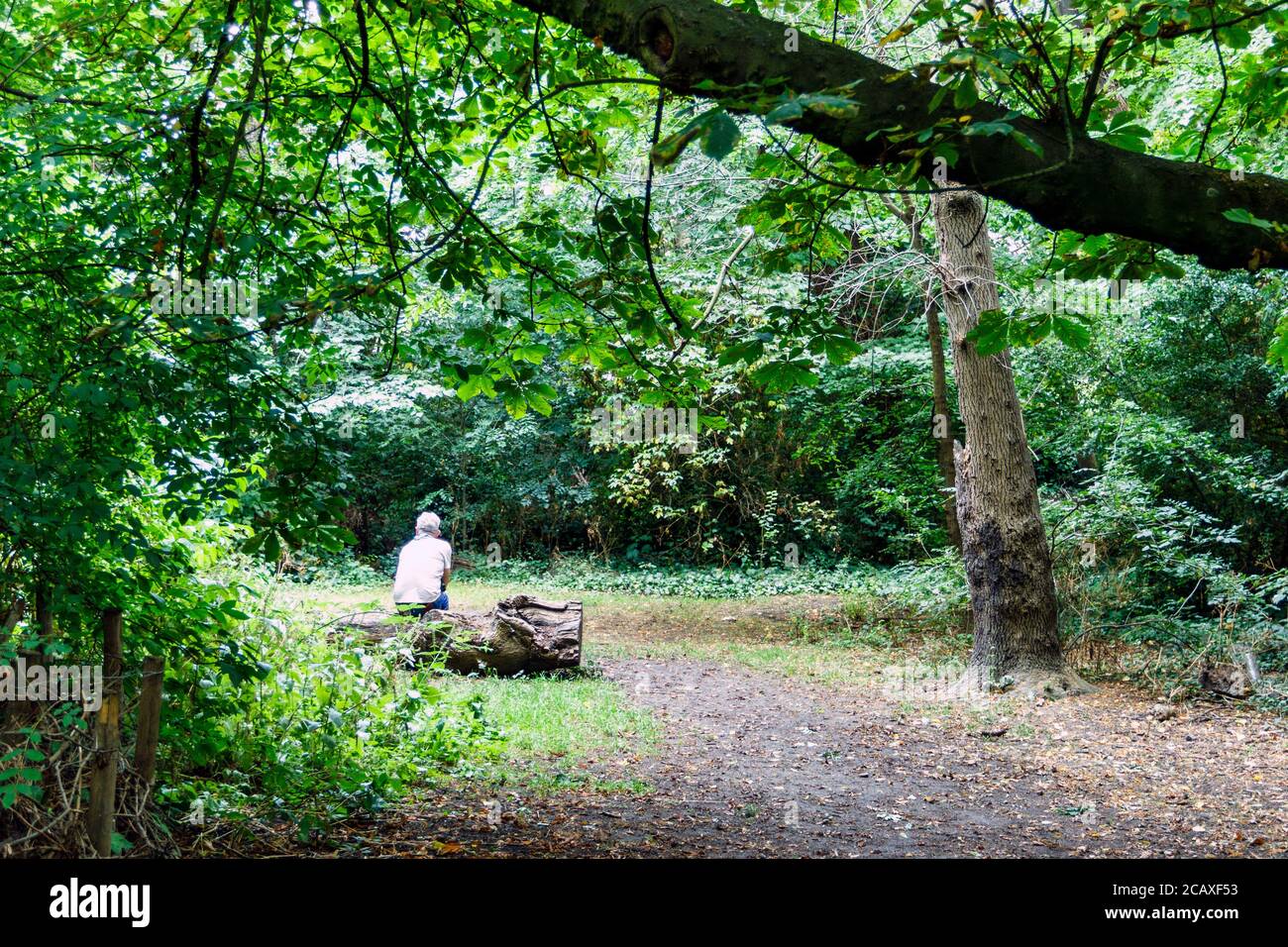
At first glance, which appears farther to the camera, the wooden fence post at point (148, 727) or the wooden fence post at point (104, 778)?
the wooden fence post at point (148, 727)

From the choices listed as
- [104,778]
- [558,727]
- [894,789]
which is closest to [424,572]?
[558,727]

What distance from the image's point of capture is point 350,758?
5.34 metres

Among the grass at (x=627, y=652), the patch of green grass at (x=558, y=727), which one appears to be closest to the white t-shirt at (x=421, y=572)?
the grass at (x=627, y=652)

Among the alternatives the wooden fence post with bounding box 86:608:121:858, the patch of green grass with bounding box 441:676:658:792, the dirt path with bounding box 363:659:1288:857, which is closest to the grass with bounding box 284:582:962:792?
the patch of green grass with bounding box 441:676:658:792

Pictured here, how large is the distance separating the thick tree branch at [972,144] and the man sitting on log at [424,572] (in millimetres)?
7212

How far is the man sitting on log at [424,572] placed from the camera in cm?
948

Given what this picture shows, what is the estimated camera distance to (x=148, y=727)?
12.8ft

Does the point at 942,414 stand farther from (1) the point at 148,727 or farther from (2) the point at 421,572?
(1) the point at 148,727

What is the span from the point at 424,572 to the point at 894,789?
5243 mm

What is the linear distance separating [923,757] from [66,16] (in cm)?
719

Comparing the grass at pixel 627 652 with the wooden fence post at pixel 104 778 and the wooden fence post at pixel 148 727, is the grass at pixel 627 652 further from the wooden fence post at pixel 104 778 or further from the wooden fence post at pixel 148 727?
the wooden fence post at pixel 104 778

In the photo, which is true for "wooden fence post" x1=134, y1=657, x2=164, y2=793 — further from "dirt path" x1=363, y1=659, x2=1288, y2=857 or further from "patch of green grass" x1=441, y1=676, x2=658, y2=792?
"patch of green grass" x1=441, y1=676, x2=658, y2=792

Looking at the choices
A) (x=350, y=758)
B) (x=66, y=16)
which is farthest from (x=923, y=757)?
(x=66, y=16)

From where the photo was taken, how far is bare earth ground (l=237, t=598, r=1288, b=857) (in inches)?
195
